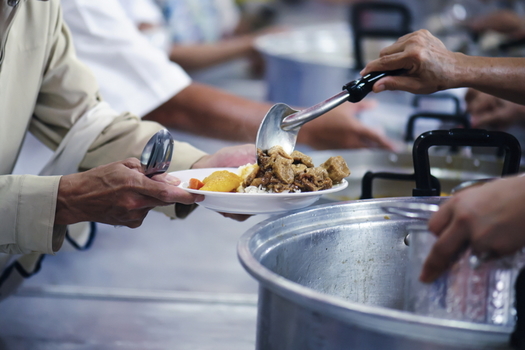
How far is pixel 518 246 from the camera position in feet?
1.47

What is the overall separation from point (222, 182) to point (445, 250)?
41cm

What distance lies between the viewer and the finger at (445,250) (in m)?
0.45

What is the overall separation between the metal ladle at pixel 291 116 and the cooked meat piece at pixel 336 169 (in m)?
0.08

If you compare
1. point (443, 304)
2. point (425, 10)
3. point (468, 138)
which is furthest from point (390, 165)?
point (425, 10)

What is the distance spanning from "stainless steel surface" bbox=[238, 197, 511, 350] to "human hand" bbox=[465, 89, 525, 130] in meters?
0.97

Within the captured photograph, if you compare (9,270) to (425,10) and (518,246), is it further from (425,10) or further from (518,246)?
(425,10)

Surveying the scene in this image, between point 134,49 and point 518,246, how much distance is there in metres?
1.44

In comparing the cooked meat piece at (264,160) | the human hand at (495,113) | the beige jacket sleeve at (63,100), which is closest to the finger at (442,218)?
the cooked meat piece at (264,160)

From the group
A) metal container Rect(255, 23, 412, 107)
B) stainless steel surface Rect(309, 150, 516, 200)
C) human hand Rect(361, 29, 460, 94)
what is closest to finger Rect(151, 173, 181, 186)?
human hand Rect(361, 29, 460, 94)

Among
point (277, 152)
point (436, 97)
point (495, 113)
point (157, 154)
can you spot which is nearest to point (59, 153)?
point (157, 154)

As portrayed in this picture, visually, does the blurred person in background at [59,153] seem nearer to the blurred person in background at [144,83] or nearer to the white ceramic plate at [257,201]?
the white ceramic plate at [257,201]

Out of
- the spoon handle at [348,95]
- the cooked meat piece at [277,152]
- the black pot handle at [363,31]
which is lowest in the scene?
the cooked meat piece at [277,152]

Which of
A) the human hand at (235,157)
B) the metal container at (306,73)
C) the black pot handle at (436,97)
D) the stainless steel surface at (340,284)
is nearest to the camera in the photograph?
the stainless steel surface at (340,284)

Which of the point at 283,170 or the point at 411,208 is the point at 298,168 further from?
the point at 411,208
